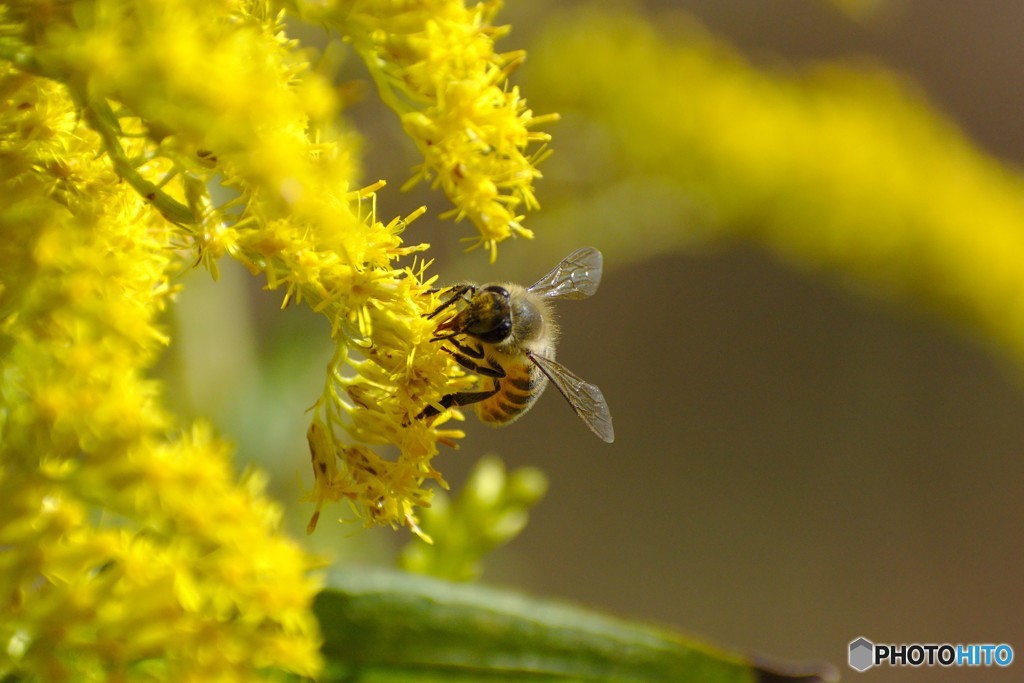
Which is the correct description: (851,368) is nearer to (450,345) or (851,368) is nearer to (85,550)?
(450,345)

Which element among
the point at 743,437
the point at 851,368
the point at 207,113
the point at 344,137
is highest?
the point at 851,368

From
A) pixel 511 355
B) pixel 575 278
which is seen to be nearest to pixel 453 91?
pixel 511 355

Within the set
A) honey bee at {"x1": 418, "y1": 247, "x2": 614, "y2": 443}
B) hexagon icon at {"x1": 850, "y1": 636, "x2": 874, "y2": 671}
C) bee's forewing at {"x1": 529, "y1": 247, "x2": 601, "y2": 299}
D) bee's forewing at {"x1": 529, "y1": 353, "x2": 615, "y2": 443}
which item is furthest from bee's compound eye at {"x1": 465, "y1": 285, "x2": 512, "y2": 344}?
hexagon icon at {"x1": 850, "y1": 636, "x2": 874, "y2": 671}

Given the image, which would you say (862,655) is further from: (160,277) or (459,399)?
(160,277)

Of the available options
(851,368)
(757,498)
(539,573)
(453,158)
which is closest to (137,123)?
(453,158)

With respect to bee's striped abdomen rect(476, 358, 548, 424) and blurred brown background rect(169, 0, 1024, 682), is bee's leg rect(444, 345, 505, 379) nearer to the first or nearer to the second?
bee's striped abdomen rect(476, 358, 548, 424)
